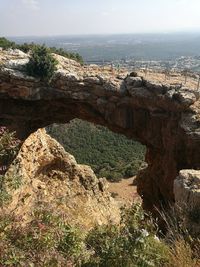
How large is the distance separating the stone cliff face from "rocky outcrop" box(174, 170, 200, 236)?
7.24m

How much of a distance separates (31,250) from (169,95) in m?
14.7

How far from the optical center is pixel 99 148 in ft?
186

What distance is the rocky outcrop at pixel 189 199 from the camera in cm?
1007

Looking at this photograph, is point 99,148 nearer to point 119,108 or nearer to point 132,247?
point 119,108

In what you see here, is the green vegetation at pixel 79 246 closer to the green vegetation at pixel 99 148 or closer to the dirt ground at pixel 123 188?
the dirt ground at pixel 123 188

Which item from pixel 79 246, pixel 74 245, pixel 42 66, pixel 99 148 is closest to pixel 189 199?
pixel 79 246

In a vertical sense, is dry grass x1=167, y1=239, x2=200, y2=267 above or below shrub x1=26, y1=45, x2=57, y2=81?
below

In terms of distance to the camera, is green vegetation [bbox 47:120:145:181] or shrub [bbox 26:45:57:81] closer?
shrub [bbox 26:45:57:81]

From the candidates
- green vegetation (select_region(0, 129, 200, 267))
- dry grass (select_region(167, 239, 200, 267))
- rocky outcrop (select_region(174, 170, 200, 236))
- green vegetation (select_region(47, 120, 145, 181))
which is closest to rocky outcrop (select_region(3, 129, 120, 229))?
rocky outcrop (select_region(174, 170, 200, 236))

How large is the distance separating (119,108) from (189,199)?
1150 centimetres

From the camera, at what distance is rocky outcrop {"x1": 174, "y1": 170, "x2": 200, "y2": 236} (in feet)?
33.0

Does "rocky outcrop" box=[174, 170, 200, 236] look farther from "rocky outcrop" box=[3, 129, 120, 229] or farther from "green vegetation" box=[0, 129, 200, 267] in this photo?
"rocky outcrop" box=[3, 129, 120, 229]

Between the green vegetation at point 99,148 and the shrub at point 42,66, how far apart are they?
30273 millimetres

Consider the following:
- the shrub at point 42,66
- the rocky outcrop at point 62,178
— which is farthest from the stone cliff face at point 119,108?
the rocky outcrop at point 62,178
